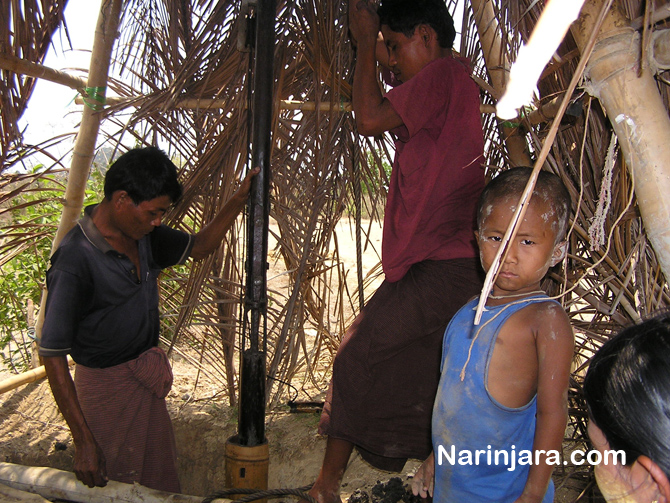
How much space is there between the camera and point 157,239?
7.61ft

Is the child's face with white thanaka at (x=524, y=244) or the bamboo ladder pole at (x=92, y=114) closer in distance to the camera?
the child's face with white thanaka at (x=524, y=244)

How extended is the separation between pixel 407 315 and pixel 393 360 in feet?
0.55

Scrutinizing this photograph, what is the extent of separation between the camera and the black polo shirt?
73.7 inches

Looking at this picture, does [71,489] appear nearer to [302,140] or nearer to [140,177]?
[140,177]

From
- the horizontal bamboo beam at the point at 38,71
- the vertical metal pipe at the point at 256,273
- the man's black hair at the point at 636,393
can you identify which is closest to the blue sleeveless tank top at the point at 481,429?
the man's black hair at the point at 636,393

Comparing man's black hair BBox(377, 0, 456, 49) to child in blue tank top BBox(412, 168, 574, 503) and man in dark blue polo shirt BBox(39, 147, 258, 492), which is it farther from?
man in dark blue polo shirt BBox(39, 147, 258, 492)

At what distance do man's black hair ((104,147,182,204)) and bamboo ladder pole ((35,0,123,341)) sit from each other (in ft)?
2.78

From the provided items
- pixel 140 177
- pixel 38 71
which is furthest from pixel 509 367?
pixel 38 71

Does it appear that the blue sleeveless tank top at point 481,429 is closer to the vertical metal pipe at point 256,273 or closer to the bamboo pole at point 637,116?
the bamboo pole at point 637,116

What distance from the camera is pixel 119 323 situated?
6.88 feet

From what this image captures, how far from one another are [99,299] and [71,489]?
63 cm

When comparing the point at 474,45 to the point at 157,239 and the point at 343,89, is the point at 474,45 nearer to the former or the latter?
the point at 343,89

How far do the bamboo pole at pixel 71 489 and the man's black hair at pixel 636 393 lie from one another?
1387mm

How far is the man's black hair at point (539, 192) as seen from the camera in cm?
141
